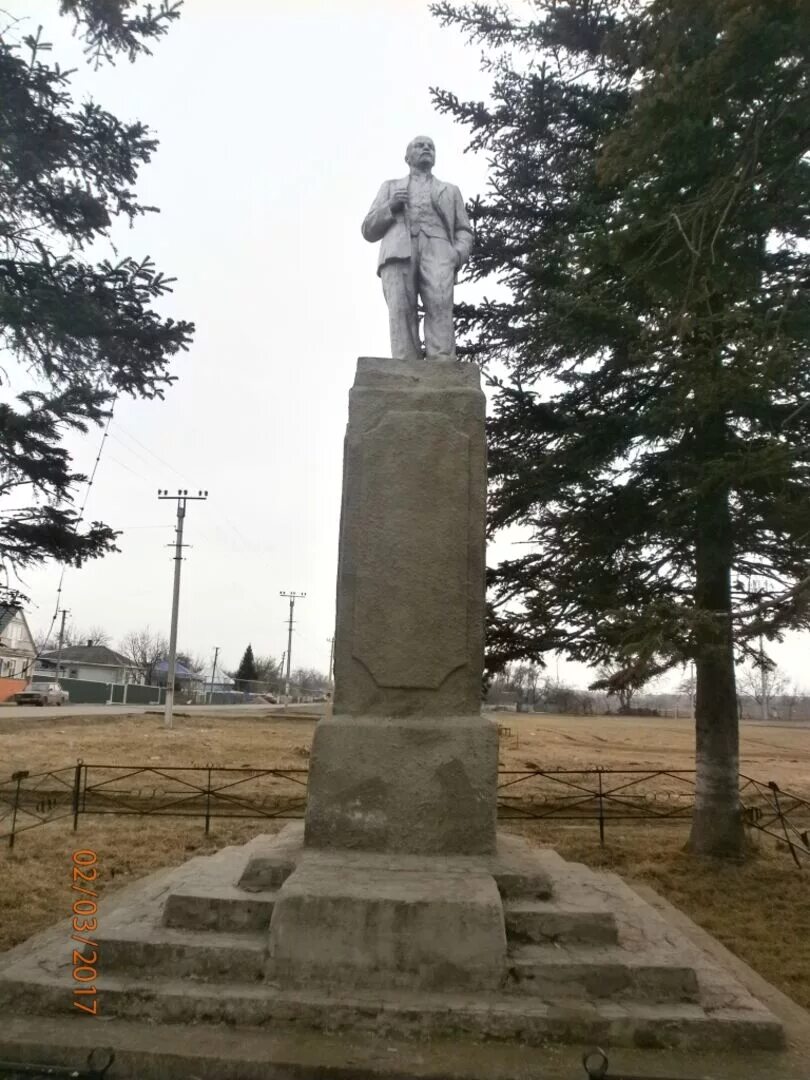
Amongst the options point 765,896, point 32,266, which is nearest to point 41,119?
point 32,266

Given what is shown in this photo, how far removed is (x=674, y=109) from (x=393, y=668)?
4.27 m

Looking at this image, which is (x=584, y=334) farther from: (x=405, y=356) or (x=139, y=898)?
(x=139, y=898)

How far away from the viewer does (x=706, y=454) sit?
9023 millimetres

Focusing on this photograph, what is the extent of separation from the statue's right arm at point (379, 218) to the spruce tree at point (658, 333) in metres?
1.71

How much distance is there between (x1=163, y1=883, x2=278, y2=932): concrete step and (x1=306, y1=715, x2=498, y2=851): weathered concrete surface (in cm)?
55

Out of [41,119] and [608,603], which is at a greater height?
[41,119]

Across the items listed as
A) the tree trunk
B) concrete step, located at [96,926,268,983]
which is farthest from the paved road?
concrete step, located at [96,926,268,983]

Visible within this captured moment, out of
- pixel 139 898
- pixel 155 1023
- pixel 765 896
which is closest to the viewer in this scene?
pixel 155 1023

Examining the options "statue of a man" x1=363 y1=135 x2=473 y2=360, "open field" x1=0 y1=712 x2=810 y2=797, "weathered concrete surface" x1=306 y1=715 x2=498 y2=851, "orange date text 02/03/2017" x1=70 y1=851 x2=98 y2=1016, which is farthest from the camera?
"open field" x1=0 y1=712 x2=810 y2=797

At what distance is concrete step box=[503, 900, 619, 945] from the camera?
393cm

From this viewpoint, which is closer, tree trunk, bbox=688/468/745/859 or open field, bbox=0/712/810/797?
tree trunk, bbox=688/468/745/859

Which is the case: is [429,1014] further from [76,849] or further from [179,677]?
[179,677]

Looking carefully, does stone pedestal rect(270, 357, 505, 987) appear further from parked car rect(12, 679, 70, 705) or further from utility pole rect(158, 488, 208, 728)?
parked car rect(12, 679, 70, 705)

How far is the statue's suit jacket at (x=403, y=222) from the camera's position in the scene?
18.3 ft
